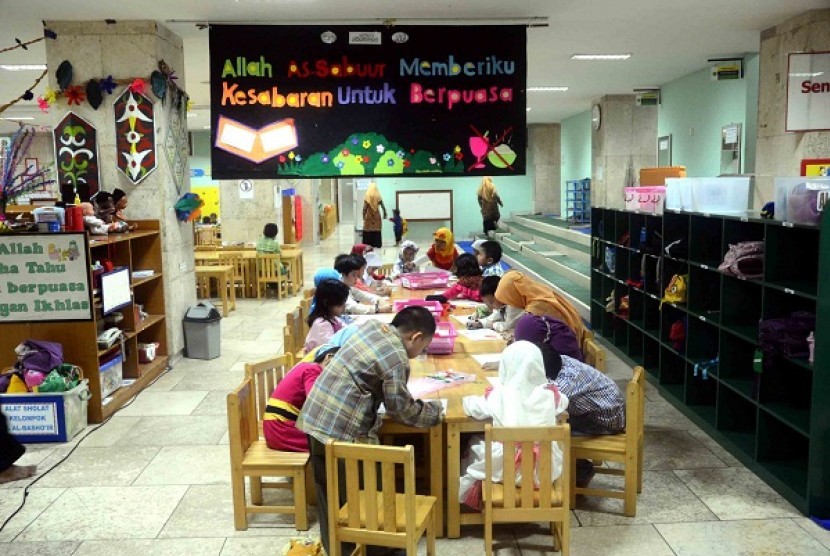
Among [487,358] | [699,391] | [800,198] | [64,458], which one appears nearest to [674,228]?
[699,391]

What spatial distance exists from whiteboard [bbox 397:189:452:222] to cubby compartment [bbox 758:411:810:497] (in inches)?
662

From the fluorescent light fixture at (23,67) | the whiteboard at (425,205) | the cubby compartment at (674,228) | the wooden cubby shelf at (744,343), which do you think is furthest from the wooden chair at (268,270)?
the whiteboard at (425,205)

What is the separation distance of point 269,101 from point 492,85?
6.31ft

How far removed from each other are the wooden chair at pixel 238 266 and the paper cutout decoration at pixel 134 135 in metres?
4.55

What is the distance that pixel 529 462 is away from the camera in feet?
11.3

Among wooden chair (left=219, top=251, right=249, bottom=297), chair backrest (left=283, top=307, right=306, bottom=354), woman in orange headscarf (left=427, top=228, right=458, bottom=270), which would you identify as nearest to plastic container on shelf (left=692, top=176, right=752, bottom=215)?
chair backrest (left=283, top=307, right=306, bottom=354)

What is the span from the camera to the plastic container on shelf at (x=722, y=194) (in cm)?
587

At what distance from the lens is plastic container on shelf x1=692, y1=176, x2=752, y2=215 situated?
587 centimetres

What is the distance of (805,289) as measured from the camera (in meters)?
4.42

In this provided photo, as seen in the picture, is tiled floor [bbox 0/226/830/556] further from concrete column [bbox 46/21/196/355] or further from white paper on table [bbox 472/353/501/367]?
concrete column [bbox 46/21/196/355]

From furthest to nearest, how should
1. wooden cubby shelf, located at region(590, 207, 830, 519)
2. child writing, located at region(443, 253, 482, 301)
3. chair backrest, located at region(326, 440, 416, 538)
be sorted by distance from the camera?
child writing, located at region(443, 253, 482, 301) → wooden cubby shelf, located at region(590, 207, 830, 519) → chair backrest, located at region(326, 440, 416, 538)

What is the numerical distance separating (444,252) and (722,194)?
4045 millimetres

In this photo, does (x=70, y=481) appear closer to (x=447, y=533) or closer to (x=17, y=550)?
(x=17, y=550)

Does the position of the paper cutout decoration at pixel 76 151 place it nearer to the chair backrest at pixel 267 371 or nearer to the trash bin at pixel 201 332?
the trash bin at pixel 201 332
